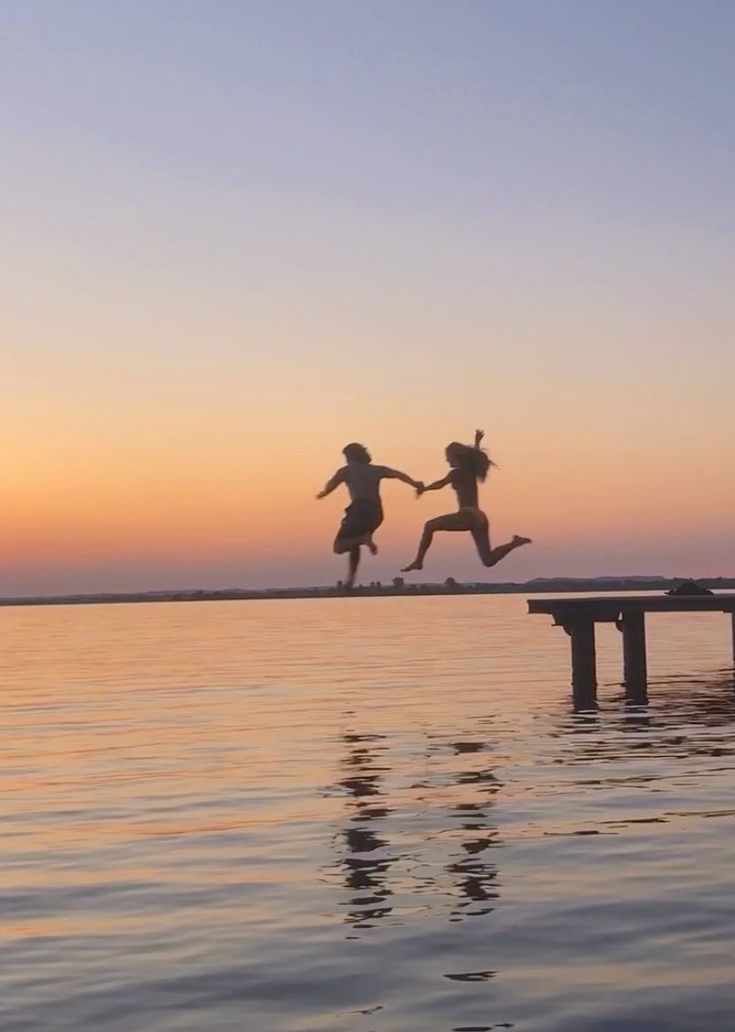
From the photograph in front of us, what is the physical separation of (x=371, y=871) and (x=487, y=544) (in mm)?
6531

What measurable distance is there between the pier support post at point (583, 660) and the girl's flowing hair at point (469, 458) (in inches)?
593

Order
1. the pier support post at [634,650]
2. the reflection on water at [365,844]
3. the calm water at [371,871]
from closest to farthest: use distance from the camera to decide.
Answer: the calm water at [371,871]
the reflection on water at [365,844]
the pier support post at [634,650]

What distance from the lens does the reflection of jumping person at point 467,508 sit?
1883 cm

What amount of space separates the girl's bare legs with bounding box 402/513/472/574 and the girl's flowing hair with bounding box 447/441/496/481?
0.76 metres

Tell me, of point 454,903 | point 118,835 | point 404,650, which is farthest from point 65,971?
point 404,650

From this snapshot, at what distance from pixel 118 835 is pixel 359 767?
6.05m

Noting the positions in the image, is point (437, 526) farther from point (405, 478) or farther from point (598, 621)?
point (598, 621)

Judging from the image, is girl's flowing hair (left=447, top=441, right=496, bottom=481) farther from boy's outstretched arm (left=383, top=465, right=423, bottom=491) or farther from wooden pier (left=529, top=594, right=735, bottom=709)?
wooden pier (left=529, top=594, right=735, bottom=709)

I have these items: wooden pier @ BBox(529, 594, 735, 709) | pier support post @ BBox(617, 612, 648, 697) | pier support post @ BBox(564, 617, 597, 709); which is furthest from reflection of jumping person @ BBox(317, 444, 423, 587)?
pier support post @ BBox(617, 612, 648, 697)

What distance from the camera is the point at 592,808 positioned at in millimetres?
17312

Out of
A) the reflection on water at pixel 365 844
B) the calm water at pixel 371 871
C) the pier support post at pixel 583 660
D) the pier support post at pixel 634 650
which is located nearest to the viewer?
the calm water at pixel 371 871

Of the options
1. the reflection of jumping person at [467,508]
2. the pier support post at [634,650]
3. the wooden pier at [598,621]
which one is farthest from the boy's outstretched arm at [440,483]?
the pier support post at [634,650]

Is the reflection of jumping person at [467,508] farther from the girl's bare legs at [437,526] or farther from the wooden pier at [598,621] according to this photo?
the wooden pier at [598,621]

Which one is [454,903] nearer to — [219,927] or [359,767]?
[219,927]
